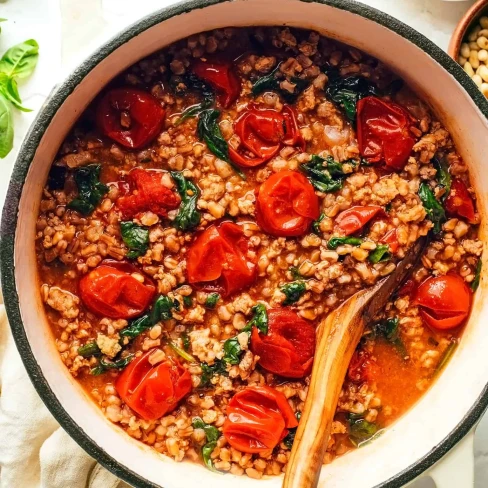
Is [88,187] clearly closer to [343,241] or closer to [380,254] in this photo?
[343,241]

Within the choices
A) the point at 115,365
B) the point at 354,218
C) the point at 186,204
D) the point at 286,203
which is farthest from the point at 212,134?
the point at 115,365

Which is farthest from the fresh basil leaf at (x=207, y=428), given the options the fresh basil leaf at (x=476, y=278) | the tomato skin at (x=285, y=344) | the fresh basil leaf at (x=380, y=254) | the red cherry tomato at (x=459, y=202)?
the red cherry tomato at (x=459, y=202)

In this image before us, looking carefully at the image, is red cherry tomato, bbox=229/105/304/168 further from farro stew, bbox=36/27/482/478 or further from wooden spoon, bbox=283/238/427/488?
wooden spoon, bbox=283/238/427/488

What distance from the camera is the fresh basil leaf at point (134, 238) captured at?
4.12 meters

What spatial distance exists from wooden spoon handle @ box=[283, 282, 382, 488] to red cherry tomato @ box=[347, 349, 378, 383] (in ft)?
0.67

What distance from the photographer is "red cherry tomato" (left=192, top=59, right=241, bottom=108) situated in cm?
412

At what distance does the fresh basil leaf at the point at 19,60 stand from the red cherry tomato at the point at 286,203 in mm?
1519

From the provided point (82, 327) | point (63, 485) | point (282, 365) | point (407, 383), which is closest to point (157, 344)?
point (82, 327)

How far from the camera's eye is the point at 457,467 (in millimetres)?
3936

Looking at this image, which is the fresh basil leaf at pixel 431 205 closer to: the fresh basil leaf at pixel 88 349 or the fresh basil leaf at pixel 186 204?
the fresh basil leaf at pixel 186 204

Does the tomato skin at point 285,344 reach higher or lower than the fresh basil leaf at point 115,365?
higher

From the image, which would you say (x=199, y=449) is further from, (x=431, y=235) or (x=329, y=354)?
(x=431, y=235)

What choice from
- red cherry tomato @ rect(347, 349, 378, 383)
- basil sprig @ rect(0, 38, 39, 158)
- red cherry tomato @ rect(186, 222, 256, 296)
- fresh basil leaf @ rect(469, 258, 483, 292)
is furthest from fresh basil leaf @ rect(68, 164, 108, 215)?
fresh basil leaf @ rect(469, 258, 483, 292)

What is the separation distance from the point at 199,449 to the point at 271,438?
402mm
